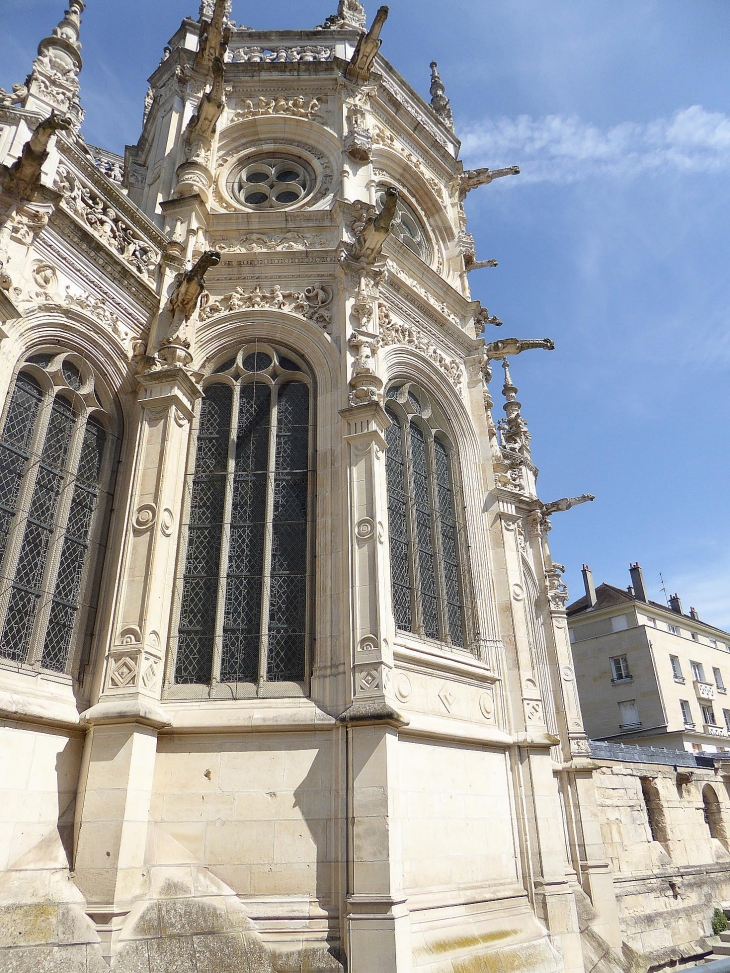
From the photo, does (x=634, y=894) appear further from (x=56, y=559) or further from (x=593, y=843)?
(x=56, y=559)

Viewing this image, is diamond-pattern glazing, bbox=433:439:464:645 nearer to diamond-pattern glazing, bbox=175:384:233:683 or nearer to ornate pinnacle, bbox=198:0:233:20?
diamond-pattern glazing, bbox=175:384:233:683

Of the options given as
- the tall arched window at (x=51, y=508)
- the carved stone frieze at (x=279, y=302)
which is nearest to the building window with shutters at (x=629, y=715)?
the carved stone frieze at (x=279, y=302)

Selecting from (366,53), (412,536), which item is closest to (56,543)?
(412,536)

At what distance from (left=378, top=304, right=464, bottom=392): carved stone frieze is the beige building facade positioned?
0.26 feet

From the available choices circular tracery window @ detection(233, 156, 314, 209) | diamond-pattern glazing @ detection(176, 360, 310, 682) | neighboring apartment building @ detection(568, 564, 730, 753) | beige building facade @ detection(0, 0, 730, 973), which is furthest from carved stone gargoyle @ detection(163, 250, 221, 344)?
neighboring apartment building @ detection(568, 564, 730, 753)

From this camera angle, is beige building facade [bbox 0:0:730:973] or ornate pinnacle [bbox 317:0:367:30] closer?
beige building facade [bbox 0:0:730:973]

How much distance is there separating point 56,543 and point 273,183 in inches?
321

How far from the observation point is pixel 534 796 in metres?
9.37

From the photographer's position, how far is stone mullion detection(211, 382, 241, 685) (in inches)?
321

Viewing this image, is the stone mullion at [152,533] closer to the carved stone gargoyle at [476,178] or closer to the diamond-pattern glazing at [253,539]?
the diamond-pattern glazing at [253,539]

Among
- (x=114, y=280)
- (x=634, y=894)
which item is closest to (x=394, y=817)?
(x=114, y=280)

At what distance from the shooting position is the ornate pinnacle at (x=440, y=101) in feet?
56.1

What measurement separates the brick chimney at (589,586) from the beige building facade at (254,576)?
2360 centimetres

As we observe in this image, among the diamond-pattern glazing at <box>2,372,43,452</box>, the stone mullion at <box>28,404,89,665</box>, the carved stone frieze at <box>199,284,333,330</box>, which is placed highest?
the carved stone frieze at <box>199,284,333,330</box>
